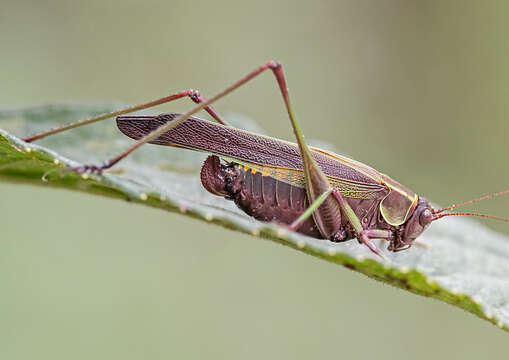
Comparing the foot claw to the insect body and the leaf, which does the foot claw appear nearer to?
the leaf

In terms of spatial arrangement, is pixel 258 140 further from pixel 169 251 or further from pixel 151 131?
pixel 169 251

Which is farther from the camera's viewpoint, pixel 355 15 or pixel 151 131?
pixel 355 15

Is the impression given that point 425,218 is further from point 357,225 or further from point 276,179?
point 276,179

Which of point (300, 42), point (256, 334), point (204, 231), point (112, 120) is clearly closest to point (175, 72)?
point (300, 42)

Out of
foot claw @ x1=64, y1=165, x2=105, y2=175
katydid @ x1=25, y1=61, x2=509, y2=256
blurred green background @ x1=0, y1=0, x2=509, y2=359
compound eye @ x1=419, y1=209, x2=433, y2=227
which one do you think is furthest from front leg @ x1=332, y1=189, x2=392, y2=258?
blurred green background @ x1=0, y1=0, x2=509, y2=359

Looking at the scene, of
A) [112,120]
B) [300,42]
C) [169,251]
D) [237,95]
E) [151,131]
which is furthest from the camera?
[300,42]

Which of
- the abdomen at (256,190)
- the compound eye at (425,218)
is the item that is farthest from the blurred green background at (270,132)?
the compound eye at (425,218)

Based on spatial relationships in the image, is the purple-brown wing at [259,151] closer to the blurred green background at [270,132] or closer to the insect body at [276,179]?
the insect body at [276,179]
